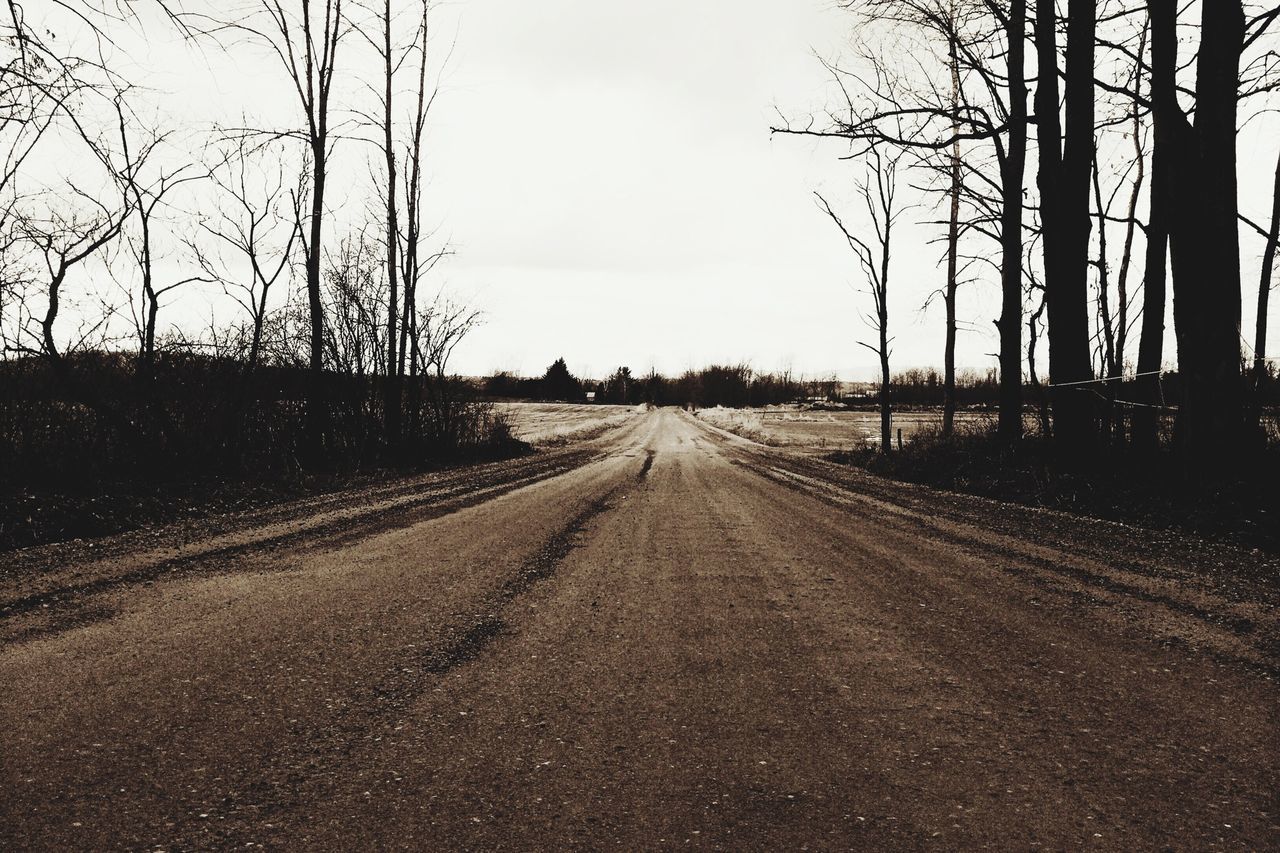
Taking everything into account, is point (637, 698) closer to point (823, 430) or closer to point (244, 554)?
point (244, 554)

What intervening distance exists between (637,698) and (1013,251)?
1512cm

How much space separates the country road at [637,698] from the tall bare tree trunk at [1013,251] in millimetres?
8312

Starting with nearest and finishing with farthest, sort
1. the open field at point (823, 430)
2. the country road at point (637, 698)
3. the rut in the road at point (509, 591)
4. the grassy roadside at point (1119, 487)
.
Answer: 1. the country road at point (637, 698)
2. the rut in the road at point (509, 591)
3. the grassy roadside at point (1119, 487)
4. the open field at point (823, 430)

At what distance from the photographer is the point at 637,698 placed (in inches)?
127

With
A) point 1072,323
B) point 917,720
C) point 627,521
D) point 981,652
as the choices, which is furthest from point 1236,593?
point 1072,323

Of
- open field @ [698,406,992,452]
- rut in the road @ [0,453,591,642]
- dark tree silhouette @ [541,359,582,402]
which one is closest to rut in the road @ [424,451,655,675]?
rut in the road @ [0,453,591,642]

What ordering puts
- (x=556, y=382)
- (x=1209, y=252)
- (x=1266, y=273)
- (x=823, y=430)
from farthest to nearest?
(x=556, y=382) → (x=823, y=430) → (x=1266, y=273) → (x=1209, y=252)

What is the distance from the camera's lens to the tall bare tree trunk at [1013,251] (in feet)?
46.6

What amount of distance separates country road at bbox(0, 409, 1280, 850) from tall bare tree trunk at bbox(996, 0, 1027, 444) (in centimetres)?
831

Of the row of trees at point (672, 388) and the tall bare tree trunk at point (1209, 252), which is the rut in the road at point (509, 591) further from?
the row of trees at point (672, 388)

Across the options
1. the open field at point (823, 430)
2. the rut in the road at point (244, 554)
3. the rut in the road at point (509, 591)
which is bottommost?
the open field at point (823, 430)

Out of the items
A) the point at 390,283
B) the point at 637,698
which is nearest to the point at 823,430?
the point at 390,283

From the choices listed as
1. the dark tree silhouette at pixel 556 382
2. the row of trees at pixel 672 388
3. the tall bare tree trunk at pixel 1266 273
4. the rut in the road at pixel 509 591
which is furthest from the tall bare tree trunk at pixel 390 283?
the dark tree silhouette at pixel 556 382

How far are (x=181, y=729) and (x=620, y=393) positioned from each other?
14346 centimetres
